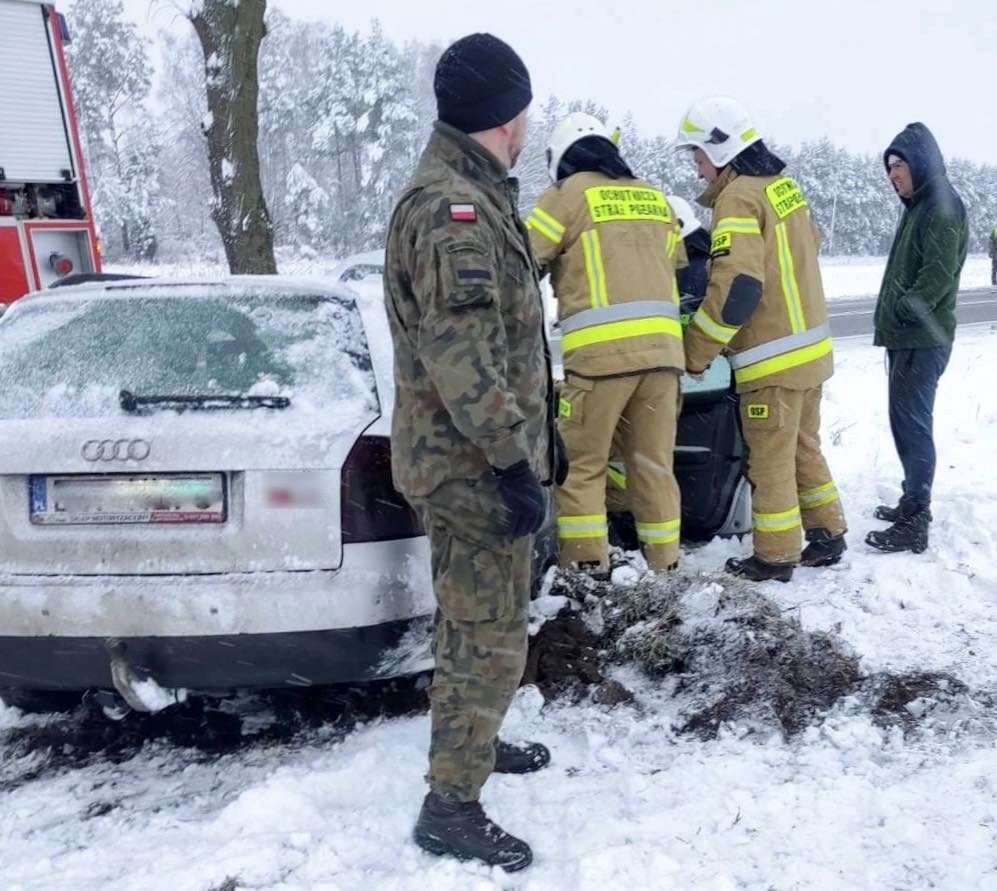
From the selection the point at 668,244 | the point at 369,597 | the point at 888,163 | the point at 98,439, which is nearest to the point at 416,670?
the point at 369,597

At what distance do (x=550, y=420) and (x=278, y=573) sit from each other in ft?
2.82

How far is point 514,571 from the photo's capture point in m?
2.39

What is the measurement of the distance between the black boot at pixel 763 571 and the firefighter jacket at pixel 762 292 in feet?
2.62

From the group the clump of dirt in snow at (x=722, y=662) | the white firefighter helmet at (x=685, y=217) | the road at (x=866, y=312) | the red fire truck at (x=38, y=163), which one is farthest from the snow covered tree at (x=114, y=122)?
the clump of dirt in snow at (x=722, y=662)

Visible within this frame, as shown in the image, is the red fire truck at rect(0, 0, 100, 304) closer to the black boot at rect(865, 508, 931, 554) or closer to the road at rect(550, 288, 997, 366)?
the black boot at rect(865, 508, 931, 554)

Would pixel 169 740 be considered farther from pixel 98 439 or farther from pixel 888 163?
pixel 888 163

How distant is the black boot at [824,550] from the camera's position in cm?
443

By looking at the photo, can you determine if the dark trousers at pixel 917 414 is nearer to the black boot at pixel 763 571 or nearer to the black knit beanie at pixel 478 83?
the black boot at pixel 763 571

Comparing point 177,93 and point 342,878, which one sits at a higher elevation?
point 177,93

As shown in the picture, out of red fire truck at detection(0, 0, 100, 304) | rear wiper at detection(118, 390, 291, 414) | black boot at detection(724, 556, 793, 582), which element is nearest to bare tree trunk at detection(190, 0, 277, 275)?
red fire truck at detection(0, 0, 100, 304)

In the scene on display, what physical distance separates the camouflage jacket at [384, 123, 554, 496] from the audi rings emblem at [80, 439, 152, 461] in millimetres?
740

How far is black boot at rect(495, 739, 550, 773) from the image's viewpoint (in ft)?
9.19

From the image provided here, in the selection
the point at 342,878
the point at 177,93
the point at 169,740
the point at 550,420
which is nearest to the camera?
the point at 342,878

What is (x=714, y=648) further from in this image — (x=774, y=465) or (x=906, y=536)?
(x=906, y=536)
